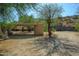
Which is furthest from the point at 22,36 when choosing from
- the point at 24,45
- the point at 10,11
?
the point at 10,11

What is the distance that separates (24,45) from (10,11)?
1.17 ft

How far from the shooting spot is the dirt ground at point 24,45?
2107 mm

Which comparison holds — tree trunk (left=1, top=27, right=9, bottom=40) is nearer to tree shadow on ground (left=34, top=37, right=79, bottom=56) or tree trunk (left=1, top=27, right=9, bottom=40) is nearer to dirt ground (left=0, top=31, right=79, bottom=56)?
dirt ground (left=0, top=31, right=79, bottom=56)

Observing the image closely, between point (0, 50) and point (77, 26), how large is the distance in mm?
770

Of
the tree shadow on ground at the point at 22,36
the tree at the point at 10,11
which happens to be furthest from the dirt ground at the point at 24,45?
the tree at the point at 10,11

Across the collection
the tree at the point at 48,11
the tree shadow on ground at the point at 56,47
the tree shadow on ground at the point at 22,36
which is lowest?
the tree shadow on ground at the point at 56,47

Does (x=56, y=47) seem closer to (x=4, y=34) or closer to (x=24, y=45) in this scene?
(x=24, y=45)

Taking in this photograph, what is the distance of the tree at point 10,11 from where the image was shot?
212cm

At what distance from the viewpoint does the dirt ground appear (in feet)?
6.91

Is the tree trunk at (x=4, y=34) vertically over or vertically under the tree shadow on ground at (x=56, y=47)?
over

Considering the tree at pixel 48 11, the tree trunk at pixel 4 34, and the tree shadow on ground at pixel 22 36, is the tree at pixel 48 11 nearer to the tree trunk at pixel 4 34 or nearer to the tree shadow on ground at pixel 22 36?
the tree shadow on ground at pixel 22 36

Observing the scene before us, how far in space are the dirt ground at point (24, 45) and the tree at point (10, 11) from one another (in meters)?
0.12

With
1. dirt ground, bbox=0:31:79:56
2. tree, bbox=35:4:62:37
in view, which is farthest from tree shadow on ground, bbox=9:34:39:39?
tree, bbox=35:4:62:37

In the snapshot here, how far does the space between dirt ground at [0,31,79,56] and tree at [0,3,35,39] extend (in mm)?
123
